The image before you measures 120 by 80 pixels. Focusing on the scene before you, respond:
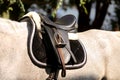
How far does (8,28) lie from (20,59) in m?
0.29

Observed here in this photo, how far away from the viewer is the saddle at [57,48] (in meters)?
3.07

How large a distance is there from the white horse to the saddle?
49mm

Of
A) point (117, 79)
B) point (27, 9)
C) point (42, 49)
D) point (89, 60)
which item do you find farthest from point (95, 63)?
point (27, 9)

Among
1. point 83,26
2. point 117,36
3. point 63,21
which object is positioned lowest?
point 83,26

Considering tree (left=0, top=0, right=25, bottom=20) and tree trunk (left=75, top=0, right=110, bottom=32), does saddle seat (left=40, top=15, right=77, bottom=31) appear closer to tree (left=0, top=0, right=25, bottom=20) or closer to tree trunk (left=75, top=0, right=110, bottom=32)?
tree (left=0, top=0, right=25, bottom=20)

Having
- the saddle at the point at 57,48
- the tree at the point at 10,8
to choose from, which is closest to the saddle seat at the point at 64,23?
the saddle at the point at 57,48

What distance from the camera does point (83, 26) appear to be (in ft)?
24.9

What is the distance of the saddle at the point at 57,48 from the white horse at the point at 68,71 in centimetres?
5

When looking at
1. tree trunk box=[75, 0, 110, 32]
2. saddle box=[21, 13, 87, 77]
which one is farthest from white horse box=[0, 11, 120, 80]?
tree trunk box=[75, 0, 110, 32]

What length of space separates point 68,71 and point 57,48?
0.24 m

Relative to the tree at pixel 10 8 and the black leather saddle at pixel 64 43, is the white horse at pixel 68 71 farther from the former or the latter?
the tree at pixel 10 8

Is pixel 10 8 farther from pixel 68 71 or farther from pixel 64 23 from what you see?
pixel 68 71

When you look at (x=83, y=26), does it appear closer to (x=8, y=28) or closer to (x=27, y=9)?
(x=27, y=9)

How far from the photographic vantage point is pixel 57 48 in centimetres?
311
